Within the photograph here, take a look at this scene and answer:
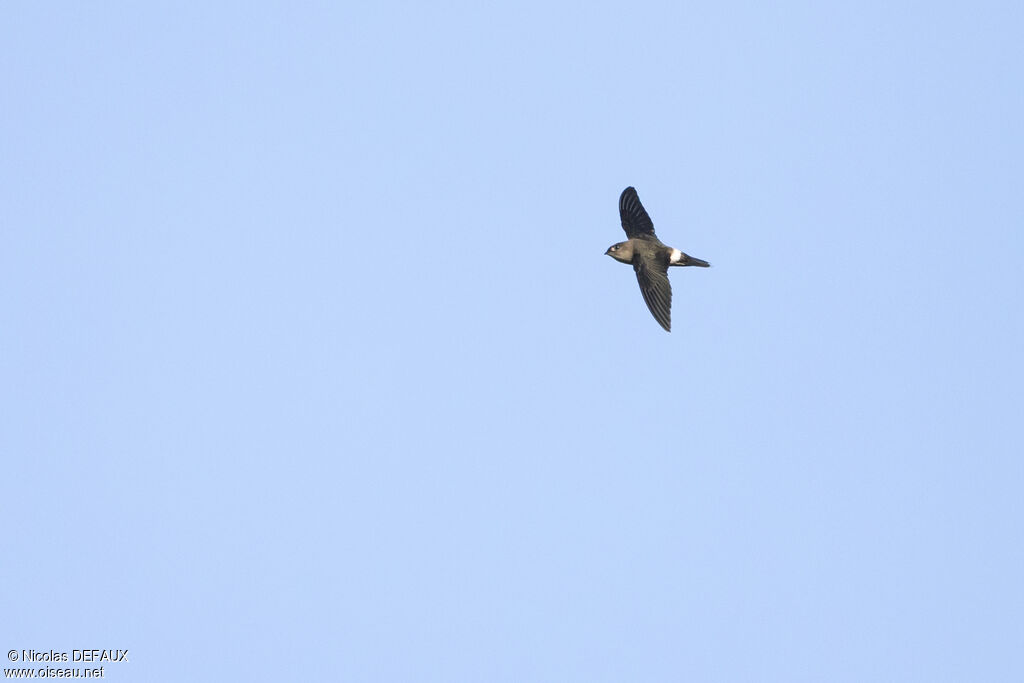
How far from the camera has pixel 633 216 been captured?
34.7 metres

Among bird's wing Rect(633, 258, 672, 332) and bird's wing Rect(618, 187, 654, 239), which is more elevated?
bird's wing Rect(618, 187, 654, 239)

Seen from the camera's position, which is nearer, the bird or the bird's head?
the bird

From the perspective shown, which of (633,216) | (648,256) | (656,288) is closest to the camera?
(656,288)

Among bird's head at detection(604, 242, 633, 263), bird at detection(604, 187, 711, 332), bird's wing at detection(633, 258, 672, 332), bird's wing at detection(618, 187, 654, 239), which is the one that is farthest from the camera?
bird's wing at detection(618, 187, 654, 239)

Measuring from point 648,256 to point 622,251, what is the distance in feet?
2.35

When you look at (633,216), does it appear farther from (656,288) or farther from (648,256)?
(656,288)

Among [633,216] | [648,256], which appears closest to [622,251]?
[648,256]

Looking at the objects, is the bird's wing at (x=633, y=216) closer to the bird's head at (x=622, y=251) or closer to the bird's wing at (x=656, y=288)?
the bird's head at (x=622, y=251)

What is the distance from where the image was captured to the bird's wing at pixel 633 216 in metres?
34.5

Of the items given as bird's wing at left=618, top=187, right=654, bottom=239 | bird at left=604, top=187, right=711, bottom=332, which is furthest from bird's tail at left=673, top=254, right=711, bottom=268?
bird's wing at left=618, top=187, right=654, bottom=239

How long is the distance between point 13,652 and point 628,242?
59.3 feet

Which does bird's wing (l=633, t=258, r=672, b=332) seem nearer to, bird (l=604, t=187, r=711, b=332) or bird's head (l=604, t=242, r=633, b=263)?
bird (l=604, t=187, r=711, b=332)

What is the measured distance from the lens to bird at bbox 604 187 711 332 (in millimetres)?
32906

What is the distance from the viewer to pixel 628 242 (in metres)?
34.0
